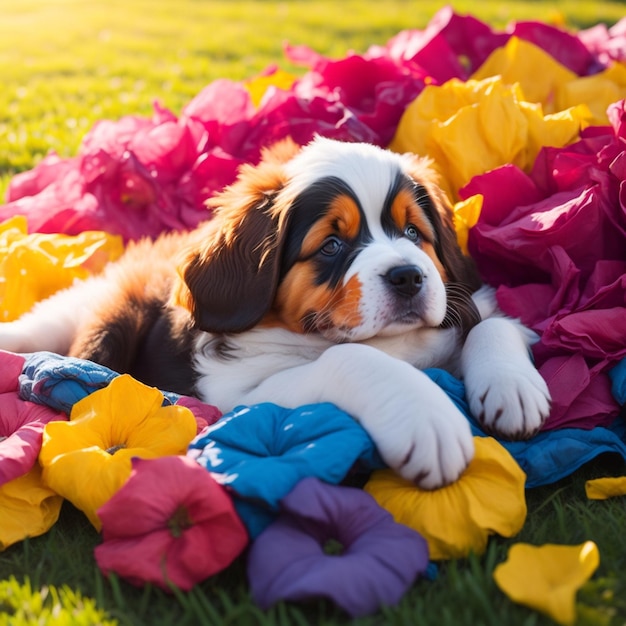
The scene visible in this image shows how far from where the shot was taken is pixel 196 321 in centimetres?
408

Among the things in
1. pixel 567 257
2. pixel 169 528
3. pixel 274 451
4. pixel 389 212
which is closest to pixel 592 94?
pixel 567 257

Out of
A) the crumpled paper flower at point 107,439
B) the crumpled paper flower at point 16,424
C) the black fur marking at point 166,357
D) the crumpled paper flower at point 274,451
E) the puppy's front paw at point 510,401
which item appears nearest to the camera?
the crumpled paper flower at point 274,451

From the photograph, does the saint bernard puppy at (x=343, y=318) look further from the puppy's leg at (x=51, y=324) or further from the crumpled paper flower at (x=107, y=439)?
the crumpled paper flower at (x=107, y=439)

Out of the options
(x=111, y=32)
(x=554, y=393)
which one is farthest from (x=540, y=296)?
(x=111, y=32)

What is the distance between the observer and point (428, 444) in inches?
119

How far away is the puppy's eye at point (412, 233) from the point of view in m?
4.01

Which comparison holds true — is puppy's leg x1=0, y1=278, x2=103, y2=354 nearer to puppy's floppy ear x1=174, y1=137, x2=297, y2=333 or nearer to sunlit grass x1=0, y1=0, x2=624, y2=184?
puppy's floppy ear x1=174, y1=137, x2=297, y2=333

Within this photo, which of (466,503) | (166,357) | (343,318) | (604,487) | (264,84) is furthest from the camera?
(264,84)

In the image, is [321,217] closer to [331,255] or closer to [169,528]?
[331,255]

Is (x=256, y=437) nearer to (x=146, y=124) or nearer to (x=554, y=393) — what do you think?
(x=554, y=393)

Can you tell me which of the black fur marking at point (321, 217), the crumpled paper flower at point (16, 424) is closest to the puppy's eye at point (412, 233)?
the black fur marking at point (321, 217)

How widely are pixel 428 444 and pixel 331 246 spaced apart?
115cm

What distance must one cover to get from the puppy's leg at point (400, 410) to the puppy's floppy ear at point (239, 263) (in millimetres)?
547

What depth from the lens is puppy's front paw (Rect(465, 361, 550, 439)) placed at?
3449 mm
